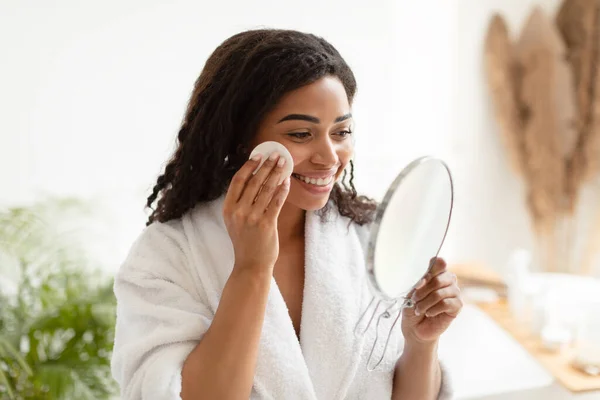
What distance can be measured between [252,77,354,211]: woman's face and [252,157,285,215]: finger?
0.06m

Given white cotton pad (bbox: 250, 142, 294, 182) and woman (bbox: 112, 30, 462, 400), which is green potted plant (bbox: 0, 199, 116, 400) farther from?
white cotton pad (bbox: 250, 142, 294, 182)

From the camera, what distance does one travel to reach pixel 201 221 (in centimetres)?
96

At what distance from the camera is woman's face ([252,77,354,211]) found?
2.74ft

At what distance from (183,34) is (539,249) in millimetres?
1589

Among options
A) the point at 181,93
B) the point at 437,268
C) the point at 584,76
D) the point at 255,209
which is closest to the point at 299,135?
the point at 255,209

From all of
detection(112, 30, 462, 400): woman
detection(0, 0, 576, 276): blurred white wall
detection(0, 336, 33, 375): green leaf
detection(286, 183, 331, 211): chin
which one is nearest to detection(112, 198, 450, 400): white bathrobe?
detection(112, 30, 462, 400): woman

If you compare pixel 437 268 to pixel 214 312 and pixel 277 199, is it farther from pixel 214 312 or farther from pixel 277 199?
pixel 214 312

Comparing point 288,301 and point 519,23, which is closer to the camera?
point 288,301

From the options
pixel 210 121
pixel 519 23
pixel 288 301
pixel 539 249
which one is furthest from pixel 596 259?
pixel 210 121

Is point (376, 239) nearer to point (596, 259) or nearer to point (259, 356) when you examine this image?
point (259, 356)

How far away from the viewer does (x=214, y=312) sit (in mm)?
901

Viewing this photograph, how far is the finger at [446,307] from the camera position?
2.65 ft

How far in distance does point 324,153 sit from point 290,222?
23 centimetres

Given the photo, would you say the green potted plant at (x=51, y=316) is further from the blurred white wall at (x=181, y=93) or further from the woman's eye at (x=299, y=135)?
the woman's eye at (x=299, y=135)
